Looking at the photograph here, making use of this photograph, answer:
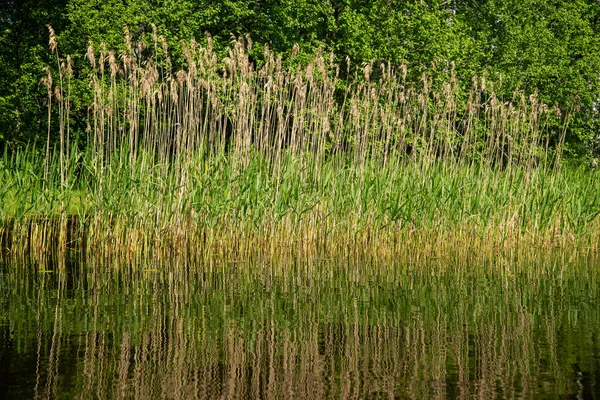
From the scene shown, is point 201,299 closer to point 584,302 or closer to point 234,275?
point 234,275

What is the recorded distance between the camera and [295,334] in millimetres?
5477

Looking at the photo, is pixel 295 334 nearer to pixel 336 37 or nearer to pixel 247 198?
pixel 247 198

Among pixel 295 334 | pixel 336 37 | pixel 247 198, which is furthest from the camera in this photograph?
pixel 336 37

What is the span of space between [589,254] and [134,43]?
13.7m

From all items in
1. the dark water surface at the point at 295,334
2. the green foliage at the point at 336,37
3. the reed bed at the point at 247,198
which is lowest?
the dark water surface at the point at 295,334

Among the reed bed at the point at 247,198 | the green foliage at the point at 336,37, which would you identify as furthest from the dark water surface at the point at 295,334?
the green foliage at the point at 336,37

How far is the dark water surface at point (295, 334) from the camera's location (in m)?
4.30

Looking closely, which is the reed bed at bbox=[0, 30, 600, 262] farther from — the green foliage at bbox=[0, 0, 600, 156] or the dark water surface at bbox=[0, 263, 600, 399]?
the green foliage at bbox=[0, 0, 600, 156]

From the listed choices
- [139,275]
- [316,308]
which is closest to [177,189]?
[139,275]

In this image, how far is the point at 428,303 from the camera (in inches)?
263

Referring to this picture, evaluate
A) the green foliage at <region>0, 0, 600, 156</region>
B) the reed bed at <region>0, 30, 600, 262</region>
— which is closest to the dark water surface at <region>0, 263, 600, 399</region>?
the reed bed at <region>0, 30, 600, 262</region>

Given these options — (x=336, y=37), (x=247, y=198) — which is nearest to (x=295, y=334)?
(x=247, y=198)

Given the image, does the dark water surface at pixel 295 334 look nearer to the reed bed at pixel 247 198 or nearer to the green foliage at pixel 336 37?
the reed bed at pixel 247 198

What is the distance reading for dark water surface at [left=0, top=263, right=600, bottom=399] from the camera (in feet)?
14.1
